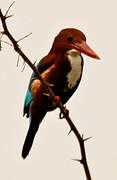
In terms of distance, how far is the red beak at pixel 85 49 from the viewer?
12.2 feet

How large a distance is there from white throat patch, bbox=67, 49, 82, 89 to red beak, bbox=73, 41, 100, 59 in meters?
0.14

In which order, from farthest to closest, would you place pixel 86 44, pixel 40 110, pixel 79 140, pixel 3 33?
pixel 40 110
pixel 86 44
pixel 79 140
pixel 3 33

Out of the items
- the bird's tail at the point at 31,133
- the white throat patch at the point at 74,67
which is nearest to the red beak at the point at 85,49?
the white throat patch at the point at 74,67

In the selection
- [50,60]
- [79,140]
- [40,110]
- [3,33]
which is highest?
[50,60]

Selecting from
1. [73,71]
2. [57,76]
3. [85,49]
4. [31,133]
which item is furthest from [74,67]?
[31,133]

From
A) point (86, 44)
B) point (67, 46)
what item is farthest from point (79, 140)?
point (67, 46)

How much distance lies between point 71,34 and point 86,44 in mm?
409

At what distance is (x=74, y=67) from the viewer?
4680 mm

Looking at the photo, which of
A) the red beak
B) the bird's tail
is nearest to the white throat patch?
A: the red beak

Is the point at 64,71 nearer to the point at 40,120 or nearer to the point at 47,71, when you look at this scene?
the point at 47,71

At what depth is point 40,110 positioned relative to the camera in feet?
15.4

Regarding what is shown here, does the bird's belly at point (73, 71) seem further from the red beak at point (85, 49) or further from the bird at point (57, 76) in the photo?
the red beak at point (85, 49)

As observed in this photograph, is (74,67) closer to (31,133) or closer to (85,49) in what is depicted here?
(85,49)

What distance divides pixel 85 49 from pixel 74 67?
0.57m
